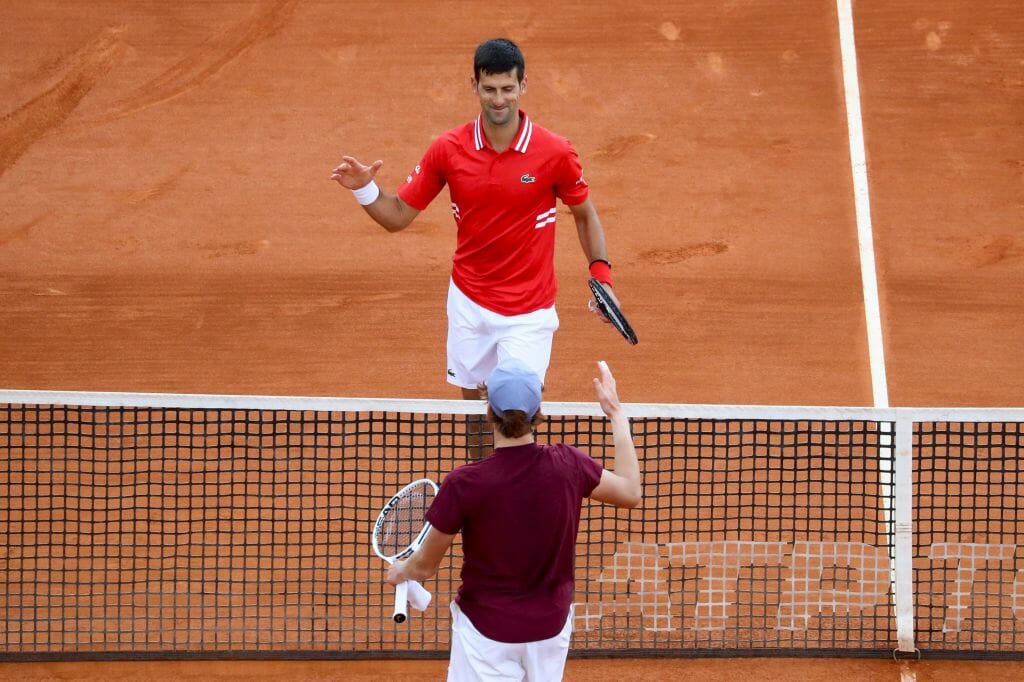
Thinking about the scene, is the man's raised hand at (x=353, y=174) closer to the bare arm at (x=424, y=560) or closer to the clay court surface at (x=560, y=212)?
the bare arm at (x=424, y=560)

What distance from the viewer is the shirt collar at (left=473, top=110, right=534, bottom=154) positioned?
21.8 feet

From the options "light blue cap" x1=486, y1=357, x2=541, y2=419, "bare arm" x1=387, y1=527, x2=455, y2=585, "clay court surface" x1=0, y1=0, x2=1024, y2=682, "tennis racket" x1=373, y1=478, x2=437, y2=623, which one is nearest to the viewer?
"light blue cap" x1=486, y1=357, x2=541, y2=419

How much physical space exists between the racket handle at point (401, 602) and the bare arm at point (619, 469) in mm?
734

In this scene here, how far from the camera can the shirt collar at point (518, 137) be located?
6652mm

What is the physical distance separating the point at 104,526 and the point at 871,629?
4.36 m

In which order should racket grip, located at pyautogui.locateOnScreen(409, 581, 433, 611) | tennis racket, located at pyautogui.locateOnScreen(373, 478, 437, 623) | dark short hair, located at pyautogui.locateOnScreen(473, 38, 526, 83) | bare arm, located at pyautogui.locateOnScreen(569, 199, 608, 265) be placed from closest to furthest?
racket grip, located at pyautogui.locateOnScreen(409, 581, 433, 611), tennis racket, located at pyautogui.locateOnScreen(373, 478, 437, 623), dark short hair, located at pyautogui.locateOnScreen(473, 38, 526, 83), bare arm, located at pyautogui.locateOnScreen(569, 199, 608, 265)

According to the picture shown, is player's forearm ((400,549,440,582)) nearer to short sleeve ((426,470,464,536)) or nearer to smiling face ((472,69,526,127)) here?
short sleeve ((426,470,464,536))

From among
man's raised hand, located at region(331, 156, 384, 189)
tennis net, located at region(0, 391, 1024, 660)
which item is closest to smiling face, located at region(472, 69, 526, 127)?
man's raised hand, located at region(331, 156, 384, 189)

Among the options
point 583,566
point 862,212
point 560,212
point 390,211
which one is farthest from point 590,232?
point 862,212

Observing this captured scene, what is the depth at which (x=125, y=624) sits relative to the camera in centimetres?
740

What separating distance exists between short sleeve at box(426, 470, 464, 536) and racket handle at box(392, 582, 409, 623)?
11.2 inches

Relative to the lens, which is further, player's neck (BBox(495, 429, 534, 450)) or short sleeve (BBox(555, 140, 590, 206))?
short sleeve (BBox(555, 140, 590, 206))

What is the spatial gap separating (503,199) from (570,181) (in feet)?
1.17

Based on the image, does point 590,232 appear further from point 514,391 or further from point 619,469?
point 514,391
